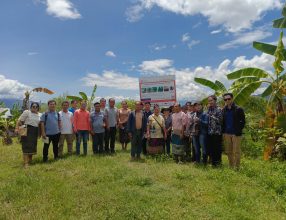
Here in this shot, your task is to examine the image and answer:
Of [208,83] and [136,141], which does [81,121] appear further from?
[208,83]

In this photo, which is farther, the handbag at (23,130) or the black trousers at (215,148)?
the handbag at (23,130)

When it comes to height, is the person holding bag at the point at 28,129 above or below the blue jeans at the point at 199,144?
above

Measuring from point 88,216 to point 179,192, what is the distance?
6.33 feet

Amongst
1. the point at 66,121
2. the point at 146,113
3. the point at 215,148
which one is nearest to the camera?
the point at 215,148

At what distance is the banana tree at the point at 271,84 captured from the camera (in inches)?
409

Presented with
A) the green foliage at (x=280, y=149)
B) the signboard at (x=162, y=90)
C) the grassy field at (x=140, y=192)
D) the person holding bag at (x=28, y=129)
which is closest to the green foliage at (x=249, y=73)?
the signboard at (x=162, y=90)

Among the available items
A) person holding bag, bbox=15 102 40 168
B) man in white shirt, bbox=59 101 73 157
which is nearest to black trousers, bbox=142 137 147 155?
man in white shirt, bbox=59 101 73 157

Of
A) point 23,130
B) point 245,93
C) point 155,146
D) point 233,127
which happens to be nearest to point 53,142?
point 23,130

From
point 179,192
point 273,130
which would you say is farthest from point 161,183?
point 273,130

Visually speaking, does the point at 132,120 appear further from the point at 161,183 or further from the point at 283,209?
the point at 283,209

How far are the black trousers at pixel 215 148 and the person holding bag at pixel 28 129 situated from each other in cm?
490

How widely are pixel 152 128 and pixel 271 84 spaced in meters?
4.57

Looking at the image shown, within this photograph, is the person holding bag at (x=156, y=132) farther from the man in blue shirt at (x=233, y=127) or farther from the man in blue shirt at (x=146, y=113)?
the man in blue shirt at (x=233, y=127)

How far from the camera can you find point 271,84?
11.0 metres
